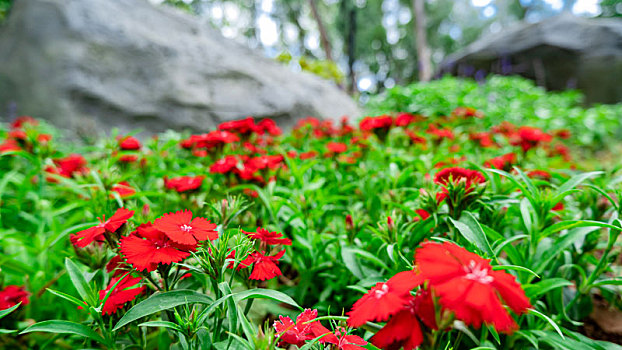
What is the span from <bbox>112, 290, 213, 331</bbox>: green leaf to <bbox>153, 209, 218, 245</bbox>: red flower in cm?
12

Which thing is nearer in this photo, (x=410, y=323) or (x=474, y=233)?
(x=410, y=323)

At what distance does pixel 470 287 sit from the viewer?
49cm

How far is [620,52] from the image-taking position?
22.9 feet

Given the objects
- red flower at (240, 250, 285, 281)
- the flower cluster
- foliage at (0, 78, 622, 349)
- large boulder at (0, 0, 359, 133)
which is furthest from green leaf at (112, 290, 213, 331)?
large boulder at (0, 0, 359, 133)

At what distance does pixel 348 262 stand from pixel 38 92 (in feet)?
12.2

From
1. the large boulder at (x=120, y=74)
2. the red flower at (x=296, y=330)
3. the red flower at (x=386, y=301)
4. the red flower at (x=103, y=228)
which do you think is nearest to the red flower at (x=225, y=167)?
the red flower at (x=103, y=228)

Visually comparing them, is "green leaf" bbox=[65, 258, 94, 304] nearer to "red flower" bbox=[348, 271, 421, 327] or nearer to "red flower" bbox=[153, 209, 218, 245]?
"red flower" bbox=[153, 209, 218, 245]

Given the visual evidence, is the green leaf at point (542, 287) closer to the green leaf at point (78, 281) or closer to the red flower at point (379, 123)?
the green leaf at point (78, 281)

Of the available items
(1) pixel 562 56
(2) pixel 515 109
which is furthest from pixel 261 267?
(1) pixel 562 56

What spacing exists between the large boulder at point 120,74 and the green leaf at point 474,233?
10.3ft

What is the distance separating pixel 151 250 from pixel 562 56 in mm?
9449

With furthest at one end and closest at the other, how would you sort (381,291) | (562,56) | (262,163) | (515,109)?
(562,56) < (515,109) < (262,163) < (381,291)

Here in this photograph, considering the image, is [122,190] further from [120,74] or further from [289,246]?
[120,74]

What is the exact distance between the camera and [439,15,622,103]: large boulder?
279 inches
